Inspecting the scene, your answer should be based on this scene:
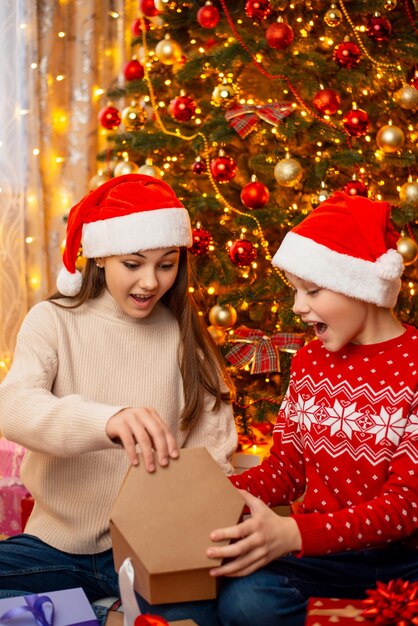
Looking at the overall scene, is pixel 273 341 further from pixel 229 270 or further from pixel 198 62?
pixel 198 62

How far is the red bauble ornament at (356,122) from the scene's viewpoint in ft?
8.96

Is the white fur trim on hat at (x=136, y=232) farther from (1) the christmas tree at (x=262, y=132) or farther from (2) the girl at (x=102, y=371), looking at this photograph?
(1) the christmas tree at (x=262, y=132)

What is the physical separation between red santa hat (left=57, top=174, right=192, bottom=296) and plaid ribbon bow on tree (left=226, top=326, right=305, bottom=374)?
0.88m

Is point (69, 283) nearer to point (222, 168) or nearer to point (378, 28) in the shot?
point (222, 168)

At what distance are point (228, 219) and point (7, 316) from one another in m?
1.17

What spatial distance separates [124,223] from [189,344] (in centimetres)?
34

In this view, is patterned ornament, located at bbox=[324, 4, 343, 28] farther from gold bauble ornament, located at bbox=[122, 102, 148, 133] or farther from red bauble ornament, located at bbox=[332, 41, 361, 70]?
gold bauble ornament, located at bbox=[122, 102, 148, 133]

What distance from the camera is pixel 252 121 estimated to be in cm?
285

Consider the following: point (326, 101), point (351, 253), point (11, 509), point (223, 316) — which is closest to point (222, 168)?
point (326, 101)

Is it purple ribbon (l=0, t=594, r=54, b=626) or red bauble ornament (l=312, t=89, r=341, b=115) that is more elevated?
red bauble ornament (l=312, t=89, r=341, b=115)

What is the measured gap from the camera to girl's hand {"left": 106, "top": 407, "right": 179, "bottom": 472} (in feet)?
4.52

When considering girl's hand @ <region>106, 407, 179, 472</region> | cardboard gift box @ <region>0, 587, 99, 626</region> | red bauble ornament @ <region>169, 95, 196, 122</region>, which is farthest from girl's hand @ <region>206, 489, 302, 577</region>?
red bauble ornament @ <region>169, 95, 196, 122</region>

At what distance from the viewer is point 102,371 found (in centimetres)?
198

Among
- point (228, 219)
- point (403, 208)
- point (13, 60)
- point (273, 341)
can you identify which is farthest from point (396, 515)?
point (13, 60)
